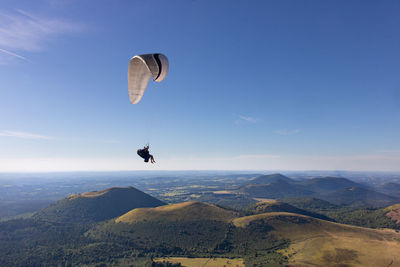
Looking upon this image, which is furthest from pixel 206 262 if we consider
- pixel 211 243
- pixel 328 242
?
pixel 328 242

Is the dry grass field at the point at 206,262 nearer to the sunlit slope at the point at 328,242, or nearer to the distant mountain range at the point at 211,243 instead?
the distant mountain range at the point at 211,243

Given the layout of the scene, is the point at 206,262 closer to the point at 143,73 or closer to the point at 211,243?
the point at 211,243

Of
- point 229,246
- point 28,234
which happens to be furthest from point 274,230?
point 28,234

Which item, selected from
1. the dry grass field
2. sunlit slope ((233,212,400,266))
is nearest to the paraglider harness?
the dry grass field

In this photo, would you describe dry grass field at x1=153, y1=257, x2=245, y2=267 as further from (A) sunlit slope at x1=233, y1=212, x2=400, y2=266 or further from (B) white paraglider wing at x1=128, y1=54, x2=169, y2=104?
(B) white paraglider wing at x1=128, y1=54, x2=169, y2=104

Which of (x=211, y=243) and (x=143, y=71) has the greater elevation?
(x=143, y=71)

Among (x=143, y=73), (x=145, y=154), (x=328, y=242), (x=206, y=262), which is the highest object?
(x=143, y=73)
